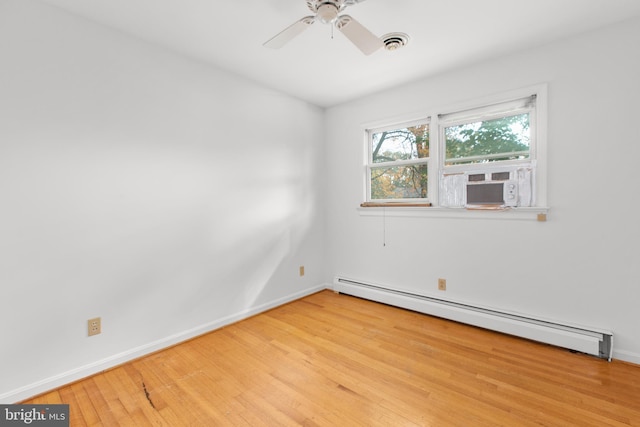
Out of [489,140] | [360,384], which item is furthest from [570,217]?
[360,384]

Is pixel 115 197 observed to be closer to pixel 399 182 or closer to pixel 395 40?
pixel 395 40

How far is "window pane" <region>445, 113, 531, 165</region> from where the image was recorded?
2.59 meters

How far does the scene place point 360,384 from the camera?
191 cm

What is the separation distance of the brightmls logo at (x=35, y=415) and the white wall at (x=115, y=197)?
0.34ft

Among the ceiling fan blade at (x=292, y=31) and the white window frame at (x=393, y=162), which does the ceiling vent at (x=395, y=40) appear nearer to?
the ceiling fan blade at (x=292, y=31)

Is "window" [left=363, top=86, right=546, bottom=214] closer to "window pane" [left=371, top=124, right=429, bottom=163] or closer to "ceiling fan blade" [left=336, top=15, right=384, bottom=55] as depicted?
"window pane" [left=371, top=124, right=429, bottom=163]

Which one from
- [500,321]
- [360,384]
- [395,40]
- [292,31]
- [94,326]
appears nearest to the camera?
[292,31]

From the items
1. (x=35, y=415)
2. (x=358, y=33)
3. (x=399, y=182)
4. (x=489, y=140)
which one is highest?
(x=358, y=33)

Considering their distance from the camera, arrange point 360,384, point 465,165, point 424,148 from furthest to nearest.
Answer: point 424,148
point 465,165
point 360,384

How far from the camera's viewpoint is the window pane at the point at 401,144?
10.5 feet

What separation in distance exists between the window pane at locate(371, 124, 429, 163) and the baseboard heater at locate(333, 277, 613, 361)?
154cm

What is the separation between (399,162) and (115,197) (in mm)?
2772

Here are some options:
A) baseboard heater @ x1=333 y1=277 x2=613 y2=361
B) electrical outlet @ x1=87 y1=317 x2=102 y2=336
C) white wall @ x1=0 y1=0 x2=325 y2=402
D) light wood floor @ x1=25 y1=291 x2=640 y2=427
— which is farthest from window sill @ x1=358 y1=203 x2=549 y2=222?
electrical outlet @ x1=87 y1=317 x2=102 y2=336

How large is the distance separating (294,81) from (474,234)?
2388 mm
